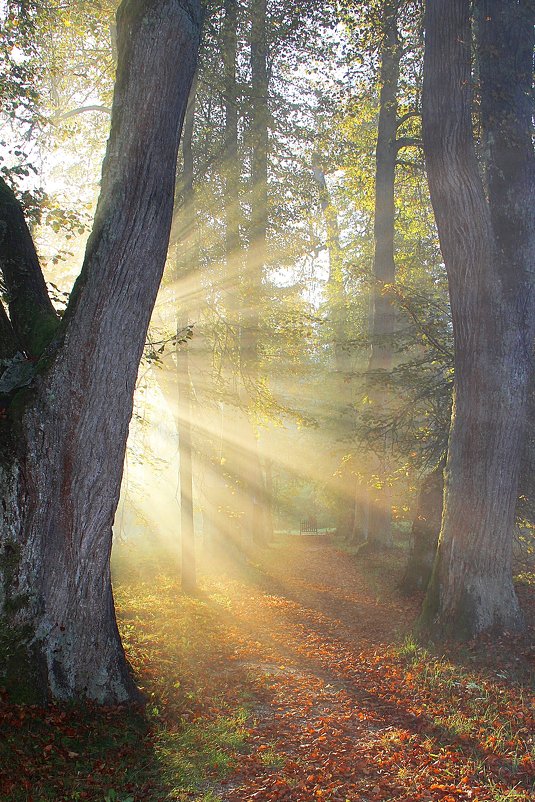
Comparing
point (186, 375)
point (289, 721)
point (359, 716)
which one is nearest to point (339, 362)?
point (186, 375)

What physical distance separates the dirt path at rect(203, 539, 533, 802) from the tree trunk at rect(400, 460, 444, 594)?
2.14 ft

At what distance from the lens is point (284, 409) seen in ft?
45.4

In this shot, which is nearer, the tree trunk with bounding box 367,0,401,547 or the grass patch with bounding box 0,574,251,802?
the grass patch with bounding box 0,574,251,802

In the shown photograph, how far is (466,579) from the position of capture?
783 cm

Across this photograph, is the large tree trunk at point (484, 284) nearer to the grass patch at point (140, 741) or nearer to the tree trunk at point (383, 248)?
the grass patch at point (140, 741)

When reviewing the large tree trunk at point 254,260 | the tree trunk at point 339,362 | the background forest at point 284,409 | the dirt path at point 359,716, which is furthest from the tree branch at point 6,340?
the tree trunk at point 339,362

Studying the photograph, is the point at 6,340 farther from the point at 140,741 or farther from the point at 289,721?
the point at 289,721

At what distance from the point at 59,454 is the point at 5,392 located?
2.68 feet

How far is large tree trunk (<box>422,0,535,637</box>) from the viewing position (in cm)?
772

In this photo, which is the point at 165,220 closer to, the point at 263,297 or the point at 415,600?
the point at 415,600

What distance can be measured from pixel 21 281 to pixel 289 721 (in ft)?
18.2

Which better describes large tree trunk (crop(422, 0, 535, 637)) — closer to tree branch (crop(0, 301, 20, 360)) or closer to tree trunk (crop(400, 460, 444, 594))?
tree trunk (crop(400, 460, 444, 594))

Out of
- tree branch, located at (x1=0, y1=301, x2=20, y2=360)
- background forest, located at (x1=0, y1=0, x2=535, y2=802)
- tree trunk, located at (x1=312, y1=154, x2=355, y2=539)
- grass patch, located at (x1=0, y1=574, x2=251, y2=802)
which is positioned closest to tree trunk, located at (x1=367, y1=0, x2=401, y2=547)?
background forest, located at (x1=0, y1=0, x2=535, y2=802)

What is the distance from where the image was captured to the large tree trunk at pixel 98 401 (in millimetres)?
5070
